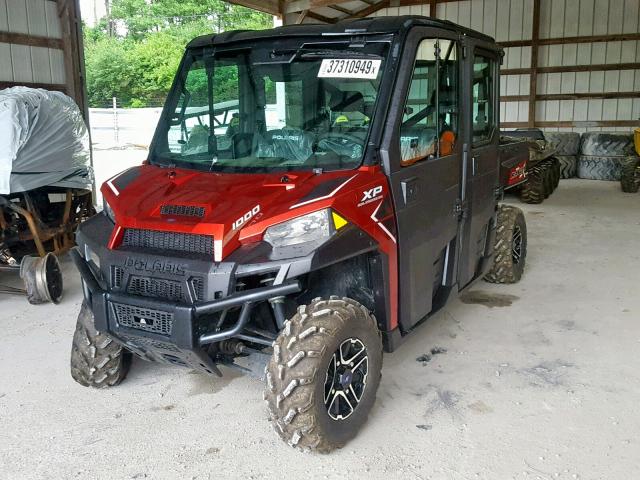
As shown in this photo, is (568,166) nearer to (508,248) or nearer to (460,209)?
(508,248)

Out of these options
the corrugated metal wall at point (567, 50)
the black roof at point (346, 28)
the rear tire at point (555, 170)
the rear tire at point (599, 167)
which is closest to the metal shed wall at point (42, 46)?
the black roof at point (346, 28)

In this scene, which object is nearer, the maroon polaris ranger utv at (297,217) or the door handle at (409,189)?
the maroon polaris ranger utv at (297,217)

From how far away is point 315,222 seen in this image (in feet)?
9.00

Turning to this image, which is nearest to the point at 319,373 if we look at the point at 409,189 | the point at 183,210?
the point at 183,210

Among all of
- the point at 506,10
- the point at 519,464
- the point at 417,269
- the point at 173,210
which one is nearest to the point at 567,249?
the point at 417,269

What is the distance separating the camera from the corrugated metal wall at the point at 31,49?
7.89 meters

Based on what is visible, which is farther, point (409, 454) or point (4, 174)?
point (4, 174)

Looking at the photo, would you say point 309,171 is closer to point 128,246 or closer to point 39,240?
point 128,246

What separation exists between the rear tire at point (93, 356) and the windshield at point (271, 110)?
3.18 feet

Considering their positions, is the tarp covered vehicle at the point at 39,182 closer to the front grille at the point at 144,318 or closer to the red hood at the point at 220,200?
the red hood at the point at 220,200

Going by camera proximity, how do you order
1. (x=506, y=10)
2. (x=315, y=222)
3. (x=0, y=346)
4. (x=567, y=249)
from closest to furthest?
(x=315, y=222) → (x=0, y=346) → (x=567, y=249) → (x=506, y=10)

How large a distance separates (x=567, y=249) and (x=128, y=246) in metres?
5.28

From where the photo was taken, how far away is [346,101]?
10.5 feet

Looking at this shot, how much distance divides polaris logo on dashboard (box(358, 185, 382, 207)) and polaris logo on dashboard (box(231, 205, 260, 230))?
47 centimetres
